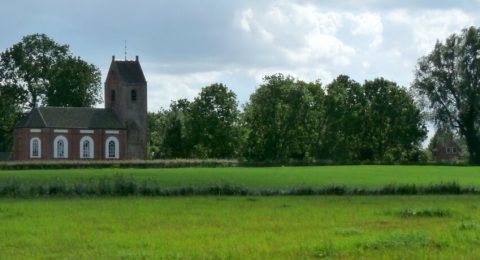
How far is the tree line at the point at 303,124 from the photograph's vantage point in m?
128

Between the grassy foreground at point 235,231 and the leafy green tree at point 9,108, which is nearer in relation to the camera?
the grassy foreground at point 235,231

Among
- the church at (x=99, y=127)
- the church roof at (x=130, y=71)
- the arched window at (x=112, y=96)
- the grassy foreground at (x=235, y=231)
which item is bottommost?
the grassy foreground at (x=235, y=231)

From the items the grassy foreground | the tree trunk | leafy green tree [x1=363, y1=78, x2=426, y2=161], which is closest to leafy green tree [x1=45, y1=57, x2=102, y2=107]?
leafy green tree [x1=363, y1=78, x2=426, y2=161]

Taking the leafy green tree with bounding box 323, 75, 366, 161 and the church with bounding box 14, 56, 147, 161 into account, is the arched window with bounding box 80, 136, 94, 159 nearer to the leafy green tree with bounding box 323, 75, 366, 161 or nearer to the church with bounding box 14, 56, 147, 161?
the church with bounding box 14, 56, 147, 161

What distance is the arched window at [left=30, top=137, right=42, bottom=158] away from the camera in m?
126

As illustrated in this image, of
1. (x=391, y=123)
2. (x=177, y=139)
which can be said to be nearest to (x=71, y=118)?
(x=177, y=139)

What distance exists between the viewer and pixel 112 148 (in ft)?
430

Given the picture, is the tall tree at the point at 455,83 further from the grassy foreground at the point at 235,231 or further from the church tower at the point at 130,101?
the grassy foreground at the point at 235,231

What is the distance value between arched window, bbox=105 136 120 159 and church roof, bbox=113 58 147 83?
972 cm

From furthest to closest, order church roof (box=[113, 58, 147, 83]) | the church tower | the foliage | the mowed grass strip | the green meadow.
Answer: church roof (box=[113, 58, 147, 83]) < the church tower < the foliage < the mowed grass strip < the green meadow

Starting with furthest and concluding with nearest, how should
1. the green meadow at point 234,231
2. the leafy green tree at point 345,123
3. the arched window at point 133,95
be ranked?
the arched window at point 133,95 → the leafy green tree at point 345,123 → the green meadow at point 234,231

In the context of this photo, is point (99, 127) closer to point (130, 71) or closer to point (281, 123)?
point (130, 71)

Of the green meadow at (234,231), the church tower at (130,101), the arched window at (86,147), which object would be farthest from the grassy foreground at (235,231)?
the church tower at (130,101)

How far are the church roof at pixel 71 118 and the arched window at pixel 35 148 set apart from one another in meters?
2.10
